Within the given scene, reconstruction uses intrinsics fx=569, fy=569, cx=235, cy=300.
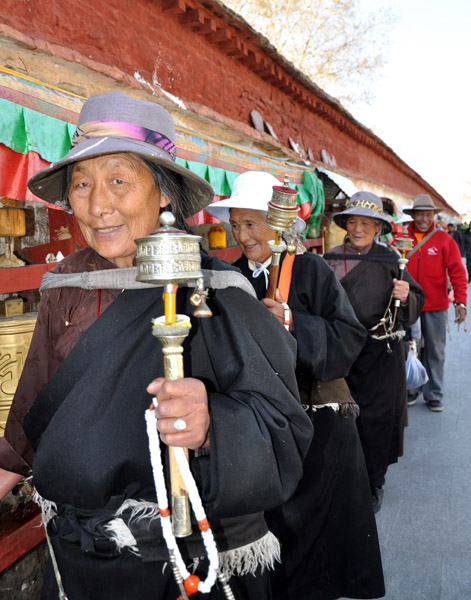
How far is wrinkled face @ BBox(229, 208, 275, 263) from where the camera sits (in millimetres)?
3240

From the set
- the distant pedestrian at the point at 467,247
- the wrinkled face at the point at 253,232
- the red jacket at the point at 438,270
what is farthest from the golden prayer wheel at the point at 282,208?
the distant pedestrian at the point at 467,247

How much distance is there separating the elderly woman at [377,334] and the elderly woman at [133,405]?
2.96 meters

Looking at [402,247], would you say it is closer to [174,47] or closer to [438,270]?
[438,270]

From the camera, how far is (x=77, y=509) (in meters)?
1.59

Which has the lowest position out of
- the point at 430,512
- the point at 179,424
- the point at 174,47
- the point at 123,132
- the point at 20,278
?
the point at 430,512

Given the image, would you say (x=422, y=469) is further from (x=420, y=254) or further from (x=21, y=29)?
(x=21, y=29)

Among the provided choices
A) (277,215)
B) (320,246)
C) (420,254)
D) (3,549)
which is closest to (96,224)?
(277,215)

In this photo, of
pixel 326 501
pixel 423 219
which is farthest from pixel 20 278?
pixel 423 219

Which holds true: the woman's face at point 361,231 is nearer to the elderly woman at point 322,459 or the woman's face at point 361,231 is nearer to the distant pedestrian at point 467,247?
the elderly woman at point 322,459

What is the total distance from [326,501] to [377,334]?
1.88 metres

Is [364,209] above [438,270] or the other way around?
above

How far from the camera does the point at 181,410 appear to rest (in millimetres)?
1240

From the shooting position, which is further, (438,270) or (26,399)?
(438,270)

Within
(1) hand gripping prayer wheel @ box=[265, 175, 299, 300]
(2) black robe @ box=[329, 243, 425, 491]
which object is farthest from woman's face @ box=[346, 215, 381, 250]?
(1) hand gripping prayer wheel @ box=[265, 175, 299, 300]
